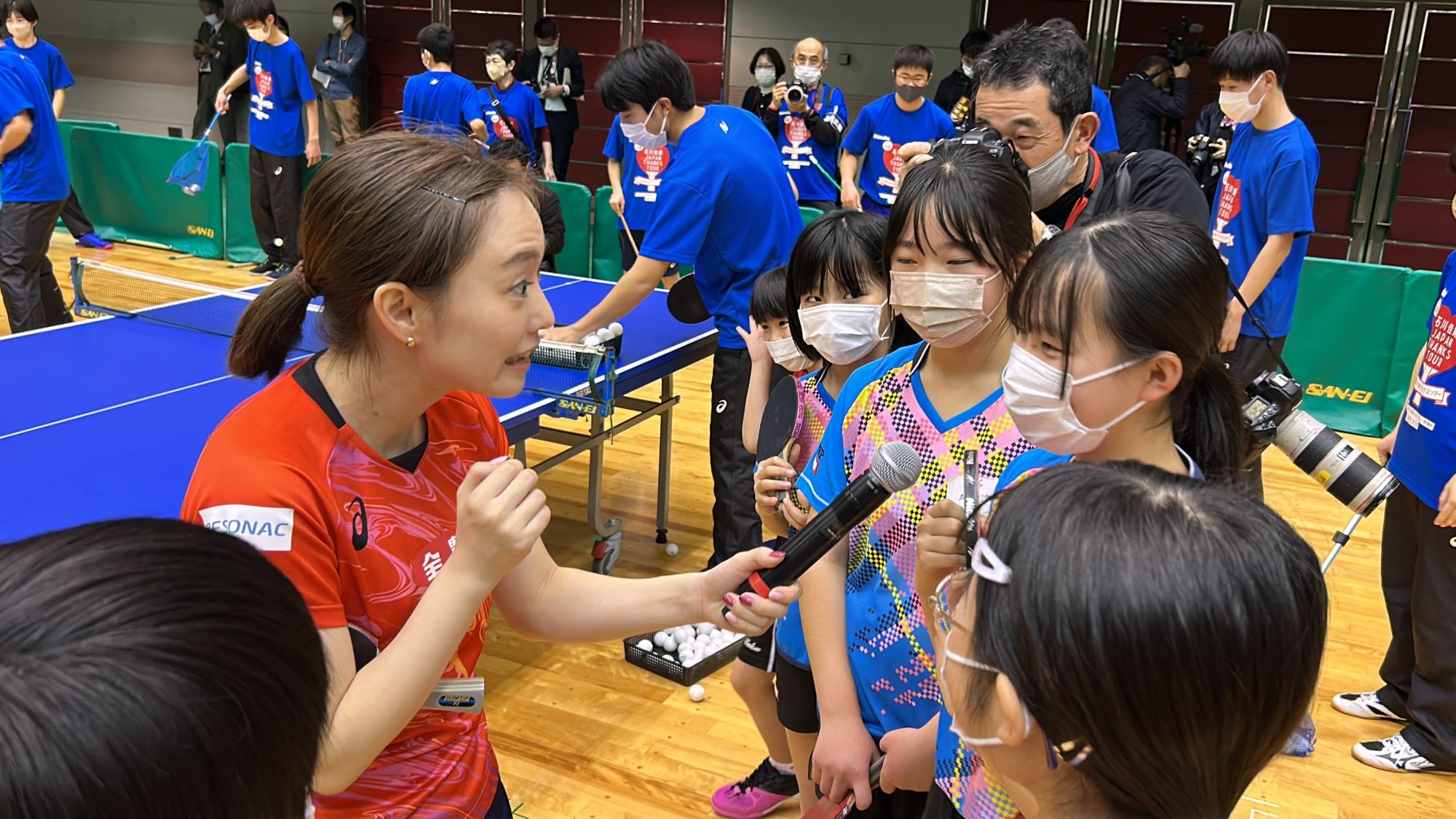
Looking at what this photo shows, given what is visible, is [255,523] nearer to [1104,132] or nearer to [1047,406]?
[1047,406]

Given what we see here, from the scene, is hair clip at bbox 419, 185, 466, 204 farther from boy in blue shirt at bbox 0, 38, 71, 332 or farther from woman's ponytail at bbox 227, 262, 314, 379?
boy in blue shirt at bbox 0, 38, 71, 332

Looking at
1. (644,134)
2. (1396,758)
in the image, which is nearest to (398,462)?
(644,134)

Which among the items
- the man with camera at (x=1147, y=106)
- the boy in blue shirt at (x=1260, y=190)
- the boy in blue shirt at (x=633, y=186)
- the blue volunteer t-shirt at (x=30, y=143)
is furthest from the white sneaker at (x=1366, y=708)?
the blue volunteer t-shirt at (x=30, y=143)

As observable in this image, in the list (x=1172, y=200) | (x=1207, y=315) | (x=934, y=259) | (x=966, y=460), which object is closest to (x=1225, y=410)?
(x=1207, y=315)

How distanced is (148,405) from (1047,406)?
2991 mm

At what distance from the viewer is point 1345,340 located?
672cm

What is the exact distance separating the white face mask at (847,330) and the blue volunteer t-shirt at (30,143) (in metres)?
5.90

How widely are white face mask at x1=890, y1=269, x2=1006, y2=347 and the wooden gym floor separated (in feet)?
4.41

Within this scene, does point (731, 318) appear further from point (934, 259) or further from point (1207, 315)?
point (1207, 315)

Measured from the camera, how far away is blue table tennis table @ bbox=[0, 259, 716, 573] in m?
2.85

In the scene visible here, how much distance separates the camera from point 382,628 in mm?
1468

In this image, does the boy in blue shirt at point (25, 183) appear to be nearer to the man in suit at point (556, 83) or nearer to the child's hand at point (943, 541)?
the man in suit at point (556, 83)

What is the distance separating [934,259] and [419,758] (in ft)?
3.76

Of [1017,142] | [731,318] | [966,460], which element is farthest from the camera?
[731,318]
